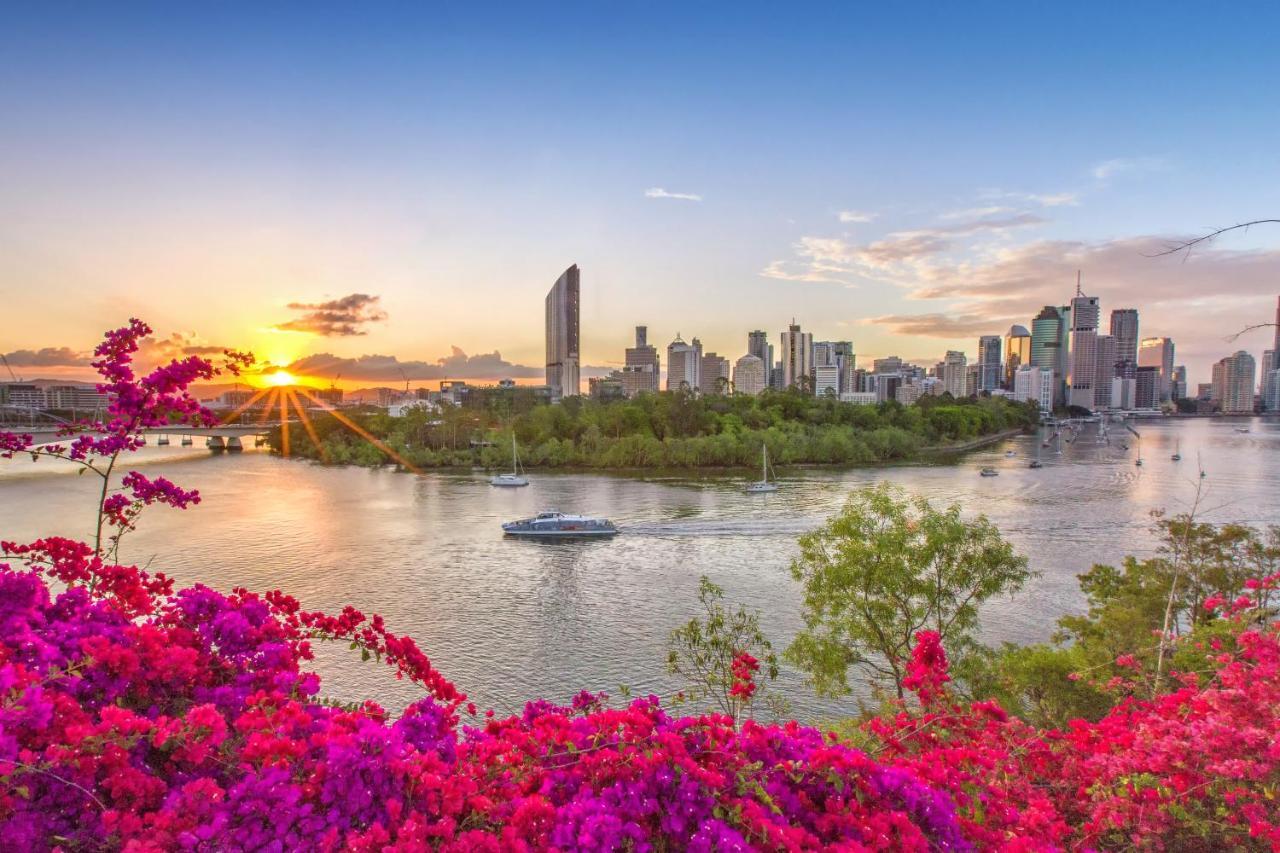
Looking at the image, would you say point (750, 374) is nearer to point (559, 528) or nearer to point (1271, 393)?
point (1271, 393)

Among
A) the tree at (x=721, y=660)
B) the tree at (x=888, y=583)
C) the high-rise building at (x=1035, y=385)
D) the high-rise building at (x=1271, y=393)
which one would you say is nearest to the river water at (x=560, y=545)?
the tree at (x=888, y=583)

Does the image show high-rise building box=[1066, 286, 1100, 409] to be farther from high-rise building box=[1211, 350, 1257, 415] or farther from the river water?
the river water

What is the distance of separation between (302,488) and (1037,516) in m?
31.6

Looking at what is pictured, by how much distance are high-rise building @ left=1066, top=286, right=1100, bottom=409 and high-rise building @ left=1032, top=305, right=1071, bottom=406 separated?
1.75 m

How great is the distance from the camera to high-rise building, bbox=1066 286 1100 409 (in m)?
140

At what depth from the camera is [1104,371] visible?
14250 centimetres

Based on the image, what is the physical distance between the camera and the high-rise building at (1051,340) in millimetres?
147637

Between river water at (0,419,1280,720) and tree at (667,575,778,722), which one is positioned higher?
tree at (667,575,778,722)

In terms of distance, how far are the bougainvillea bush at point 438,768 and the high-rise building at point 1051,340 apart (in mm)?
165571

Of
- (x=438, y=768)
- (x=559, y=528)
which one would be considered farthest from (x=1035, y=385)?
(x=438, y=768)

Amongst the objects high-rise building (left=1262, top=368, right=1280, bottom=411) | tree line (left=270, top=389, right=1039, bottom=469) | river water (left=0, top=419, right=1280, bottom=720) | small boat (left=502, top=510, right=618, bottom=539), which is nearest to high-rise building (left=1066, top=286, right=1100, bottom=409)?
high-rise building (left=1262, top=368, right=1280, bottom=411)

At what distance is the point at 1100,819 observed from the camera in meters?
2.71

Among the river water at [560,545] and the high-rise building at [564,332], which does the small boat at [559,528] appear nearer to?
the river water at [560,545]

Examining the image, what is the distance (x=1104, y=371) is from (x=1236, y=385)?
844 inches
